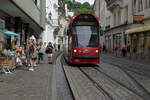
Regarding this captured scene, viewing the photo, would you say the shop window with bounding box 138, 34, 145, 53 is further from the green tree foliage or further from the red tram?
the green tree foliage

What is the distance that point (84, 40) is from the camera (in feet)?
49.1

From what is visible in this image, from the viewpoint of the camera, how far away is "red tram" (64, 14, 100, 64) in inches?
581

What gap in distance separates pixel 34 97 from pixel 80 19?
9.95 metres

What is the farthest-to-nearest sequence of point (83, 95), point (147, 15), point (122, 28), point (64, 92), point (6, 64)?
point (122, 28) → point (147, 15) → point (6, 64) → point (64, 92) → point (83, 95)

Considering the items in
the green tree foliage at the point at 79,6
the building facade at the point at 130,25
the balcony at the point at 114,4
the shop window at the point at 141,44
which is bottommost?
the shop window at the point at 141,44

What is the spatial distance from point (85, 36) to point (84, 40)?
0.26m

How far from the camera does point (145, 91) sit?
7258 millimetres

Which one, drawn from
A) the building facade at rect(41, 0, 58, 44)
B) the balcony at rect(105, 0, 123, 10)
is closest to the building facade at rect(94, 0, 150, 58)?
the balcony at rect(105, 0, 123, 10)

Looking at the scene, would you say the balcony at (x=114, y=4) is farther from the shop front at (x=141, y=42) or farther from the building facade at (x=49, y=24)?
the building facade at (x=49, y=24)

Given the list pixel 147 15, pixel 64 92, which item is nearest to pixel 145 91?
pixel 64 92

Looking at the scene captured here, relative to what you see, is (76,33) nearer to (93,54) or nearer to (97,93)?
(93,54)

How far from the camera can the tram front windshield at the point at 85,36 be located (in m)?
15.0

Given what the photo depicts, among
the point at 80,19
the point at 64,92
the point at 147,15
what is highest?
the point at 147,15

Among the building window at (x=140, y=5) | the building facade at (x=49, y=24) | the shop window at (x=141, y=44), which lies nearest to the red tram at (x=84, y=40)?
→ the shop window at (x=141, y=44)
